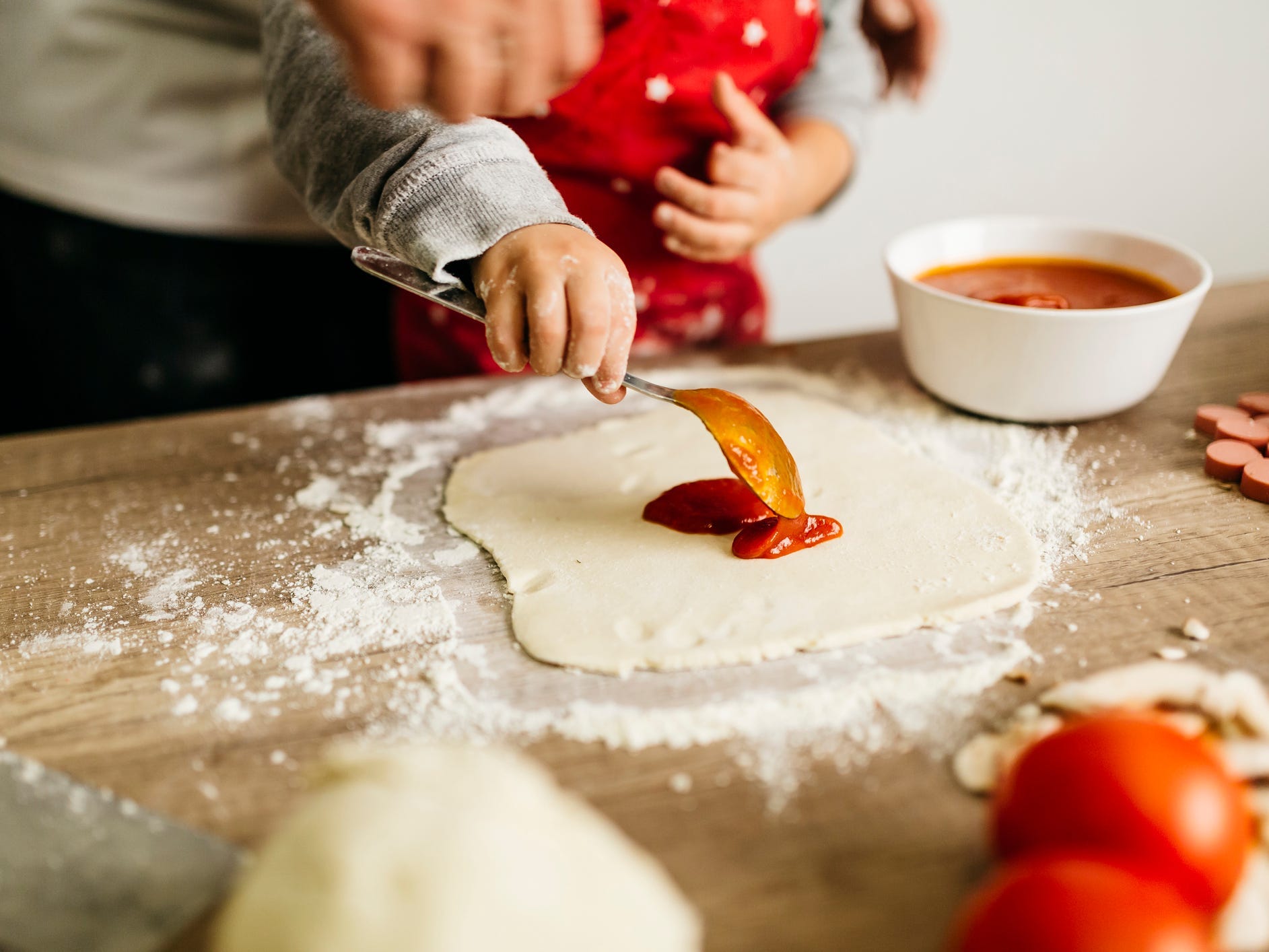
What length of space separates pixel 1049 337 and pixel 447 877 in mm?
780

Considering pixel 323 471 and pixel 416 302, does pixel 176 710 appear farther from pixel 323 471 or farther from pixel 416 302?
pixel 416 302

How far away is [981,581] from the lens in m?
0.77

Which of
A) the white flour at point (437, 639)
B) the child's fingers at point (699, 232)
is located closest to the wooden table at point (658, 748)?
the white flour at point (437, 639)

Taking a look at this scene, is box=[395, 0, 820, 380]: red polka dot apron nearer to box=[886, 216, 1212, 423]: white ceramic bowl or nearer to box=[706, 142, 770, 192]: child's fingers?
box=[706, 142, 770, 192]: child's fingers

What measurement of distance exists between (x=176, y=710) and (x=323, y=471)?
36 cm

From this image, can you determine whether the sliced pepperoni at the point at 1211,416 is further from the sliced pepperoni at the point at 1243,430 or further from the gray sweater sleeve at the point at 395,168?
the gray sweater sleeve at the point at 395,168

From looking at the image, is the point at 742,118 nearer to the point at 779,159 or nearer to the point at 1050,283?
the point at 779,159

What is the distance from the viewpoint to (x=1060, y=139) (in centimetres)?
209

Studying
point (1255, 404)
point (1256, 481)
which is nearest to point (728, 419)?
point (1256, 481)

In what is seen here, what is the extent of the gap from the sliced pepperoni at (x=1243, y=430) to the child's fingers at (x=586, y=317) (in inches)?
25.6

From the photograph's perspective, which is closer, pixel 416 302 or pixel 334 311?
pixel 416 302

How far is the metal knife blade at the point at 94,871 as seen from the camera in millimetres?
545

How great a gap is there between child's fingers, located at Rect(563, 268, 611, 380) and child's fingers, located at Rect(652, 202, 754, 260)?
313 mm

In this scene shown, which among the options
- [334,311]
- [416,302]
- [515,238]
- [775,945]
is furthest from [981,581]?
[334,311]
